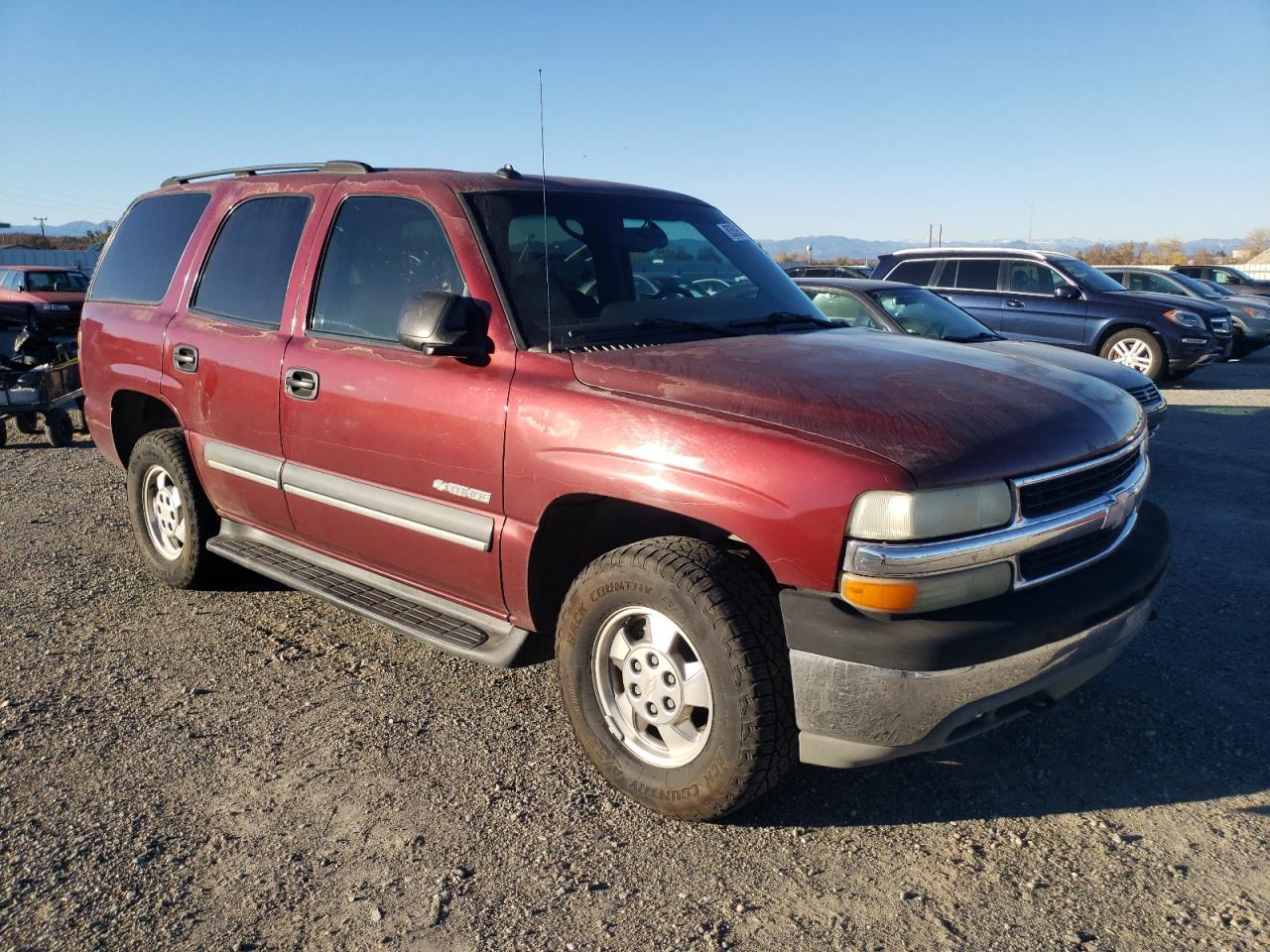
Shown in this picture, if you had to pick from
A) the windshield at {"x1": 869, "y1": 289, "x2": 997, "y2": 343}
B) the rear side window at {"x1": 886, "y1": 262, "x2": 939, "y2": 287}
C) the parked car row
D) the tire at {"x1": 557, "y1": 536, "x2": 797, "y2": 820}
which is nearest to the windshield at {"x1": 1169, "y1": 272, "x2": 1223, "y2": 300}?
the parked car row

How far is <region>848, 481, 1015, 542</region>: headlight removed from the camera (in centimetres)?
243

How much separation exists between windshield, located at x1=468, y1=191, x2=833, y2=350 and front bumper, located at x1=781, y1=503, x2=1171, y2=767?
1.32 m

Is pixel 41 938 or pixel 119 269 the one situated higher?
pixel 119 269

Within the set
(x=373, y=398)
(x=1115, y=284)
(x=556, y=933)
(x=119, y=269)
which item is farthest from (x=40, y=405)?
(x=1115, y=284)

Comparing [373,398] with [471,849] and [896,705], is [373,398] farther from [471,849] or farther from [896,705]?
[896,705]

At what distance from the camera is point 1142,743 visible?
11.0 ft

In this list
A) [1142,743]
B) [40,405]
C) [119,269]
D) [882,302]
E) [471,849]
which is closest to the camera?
[471,849]

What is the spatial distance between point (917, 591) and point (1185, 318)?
12327 mm

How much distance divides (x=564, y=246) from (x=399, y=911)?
7.52 ft

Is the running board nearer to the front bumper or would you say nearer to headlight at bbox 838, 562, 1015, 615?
the front bumper

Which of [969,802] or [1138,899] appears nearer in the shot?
[1138,899]

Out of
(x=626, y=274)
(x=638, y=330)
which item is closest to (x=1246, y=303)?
(x=626, y=274)

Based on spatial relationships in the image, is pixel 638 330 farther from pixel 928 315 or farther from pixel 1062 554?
pixel 928 315

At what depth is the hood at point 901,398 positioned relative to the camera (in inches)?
102
